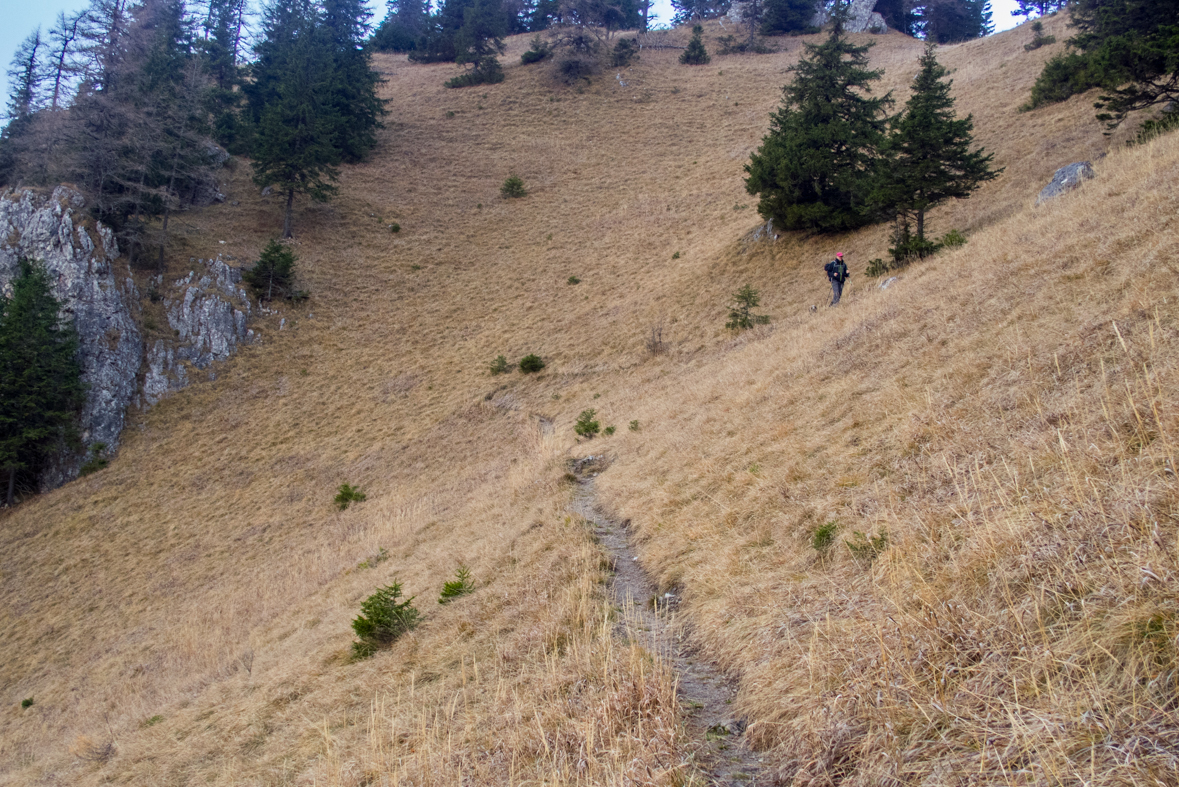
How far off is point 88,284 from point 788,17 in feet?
257

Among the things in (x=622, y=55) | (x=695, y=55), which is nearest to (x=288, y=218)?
(x=622, y=55)

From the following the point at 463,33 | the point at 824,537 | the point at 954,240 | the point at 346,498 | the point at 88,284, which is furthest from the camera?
the point at 463,33

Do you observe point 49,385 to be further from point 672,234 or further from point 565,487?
point 672,234

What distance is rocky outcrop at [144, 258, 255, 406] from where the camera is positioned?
30797 millimetres

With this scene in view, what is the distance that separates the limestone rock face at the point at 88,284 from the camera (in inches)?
1147

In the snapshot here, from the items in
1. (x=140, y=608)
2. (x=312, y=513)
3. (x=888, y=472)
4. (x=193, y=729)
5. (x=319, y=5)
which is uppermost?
(x=319, y=5)

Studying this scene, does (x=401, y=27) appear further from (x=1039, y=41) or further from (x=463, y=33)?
(x=1039, y=41)

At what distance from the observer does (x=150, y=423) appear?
95.2 ft

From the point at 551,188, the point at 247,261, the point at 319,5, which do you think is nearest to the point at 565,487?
the point at 247,261

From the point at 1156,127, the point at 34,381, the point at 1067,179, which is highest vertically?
the point at 1156,127

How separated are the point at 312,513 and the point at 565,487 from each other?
13592 mm

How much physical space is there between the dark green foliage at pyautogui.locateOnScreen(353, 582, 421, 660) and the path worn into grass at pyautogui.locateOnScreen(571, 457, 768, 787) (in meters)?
2.58

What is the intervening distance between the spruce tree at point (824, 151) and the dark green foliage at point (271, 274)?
2736 centimetres

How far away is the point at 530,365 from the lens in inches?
1065
